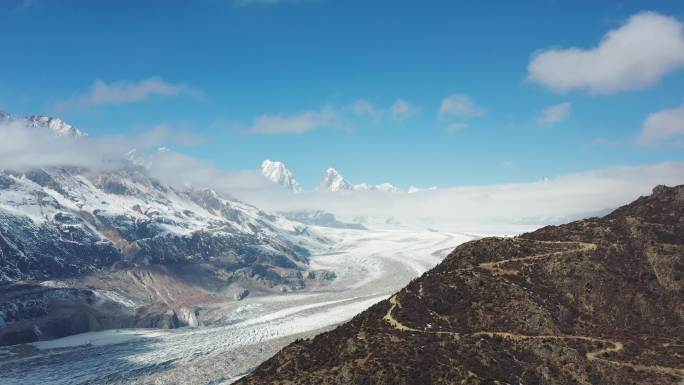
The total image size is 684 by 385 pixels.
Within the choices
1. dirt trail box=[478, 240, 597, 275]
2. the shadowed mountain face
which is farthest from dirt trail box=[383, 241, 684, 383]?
the shadowed mountain face

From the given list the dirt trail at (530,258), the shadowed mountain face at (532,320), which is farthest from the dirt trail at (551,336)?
the shadowed mountain face at (532,320)

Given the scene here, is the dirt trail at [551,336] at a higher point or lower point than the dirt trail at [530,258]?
lower

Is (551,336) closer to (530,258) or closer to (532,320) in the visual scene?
(532,320)

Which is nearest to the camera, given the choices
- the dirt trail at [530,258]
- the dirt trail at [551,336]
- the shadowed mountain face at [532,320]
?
the dirt trail at [551,336]

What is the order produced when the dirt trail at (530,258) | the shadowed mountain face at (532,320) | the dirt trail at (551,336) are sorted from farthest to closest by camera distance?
the dirt trail at (530,258)
the shadowed mountain face at (532,320)
the dirt trail at (551,336)

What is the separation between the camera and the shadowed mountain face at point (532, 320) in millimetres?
95812

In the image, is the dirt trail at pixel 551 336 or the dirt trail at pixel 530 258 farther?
the dirt trail at pixel 530 258

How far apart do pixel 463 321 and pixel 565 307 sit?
2150cm

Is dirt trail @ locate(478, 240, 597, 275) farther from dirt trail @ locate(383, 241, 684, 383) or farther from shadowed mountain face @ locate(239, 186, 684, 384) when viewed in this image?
shadowed mountain face @ locate(239, 186, 684, 384)

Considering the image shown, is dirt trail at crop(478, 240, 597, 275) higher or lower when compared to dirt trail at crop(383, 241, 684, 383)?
higher

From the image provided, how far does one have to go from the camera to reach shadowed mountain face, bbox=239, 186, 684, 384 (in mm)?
95812

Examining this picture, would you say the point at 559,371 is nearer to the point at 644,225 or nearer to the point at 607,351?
the point at 607,351

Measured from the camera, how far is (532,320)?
364ft

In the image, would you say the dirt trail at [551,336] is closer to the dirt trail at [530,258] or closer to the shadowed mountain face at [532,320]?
the dirt trail at [530,258]
